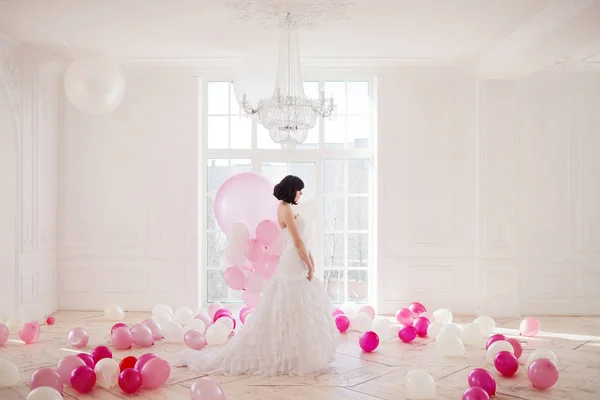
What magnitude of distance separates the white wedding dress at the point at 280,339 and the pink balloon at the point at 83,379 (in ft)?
2.54

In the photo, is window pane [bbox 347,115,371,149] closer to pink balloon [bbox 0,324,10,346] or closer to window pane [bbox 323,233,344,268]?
window pane [bbox 323,233,344,268]

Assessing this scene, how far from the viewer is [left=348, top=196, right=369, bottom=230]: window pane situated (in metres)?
7.03

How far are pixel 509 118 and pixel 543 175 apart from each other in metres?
0.80

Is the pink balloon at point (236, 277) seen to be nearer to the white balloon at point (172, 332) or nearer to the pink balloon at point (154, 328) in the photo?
the white balloon at point (172, 332)

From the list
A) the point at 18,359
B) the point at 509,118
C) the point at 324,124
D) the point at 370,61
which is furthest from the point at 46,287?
the point at 509,118

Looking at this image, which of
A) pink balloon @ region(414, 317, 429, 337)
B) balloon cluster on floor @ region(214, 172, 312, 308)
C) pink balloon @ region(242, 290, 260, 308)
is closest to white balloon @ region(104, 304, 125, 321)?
balloon cluster on floor @ region(214, 172, 312, 308)

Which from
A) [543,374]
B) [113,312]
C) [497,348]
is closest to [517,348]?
[497,348]

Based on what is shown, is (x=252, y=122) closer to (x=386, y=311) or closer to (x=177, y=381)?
(x=386, y=311)

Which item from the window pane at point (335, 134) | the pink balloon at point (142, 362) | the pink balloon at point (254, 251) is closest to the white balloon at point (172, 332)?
the pink balloon at point (254, 251)

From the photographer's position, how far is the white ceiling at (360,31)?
4.82 metres

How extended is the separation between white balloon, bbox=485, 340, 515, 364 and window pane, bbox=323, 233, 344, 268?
2713mm

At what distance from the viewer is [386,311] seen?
22.1 ft

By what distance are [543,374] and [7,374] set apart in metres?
3.47

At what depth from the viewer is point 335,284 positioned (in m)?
7.01
